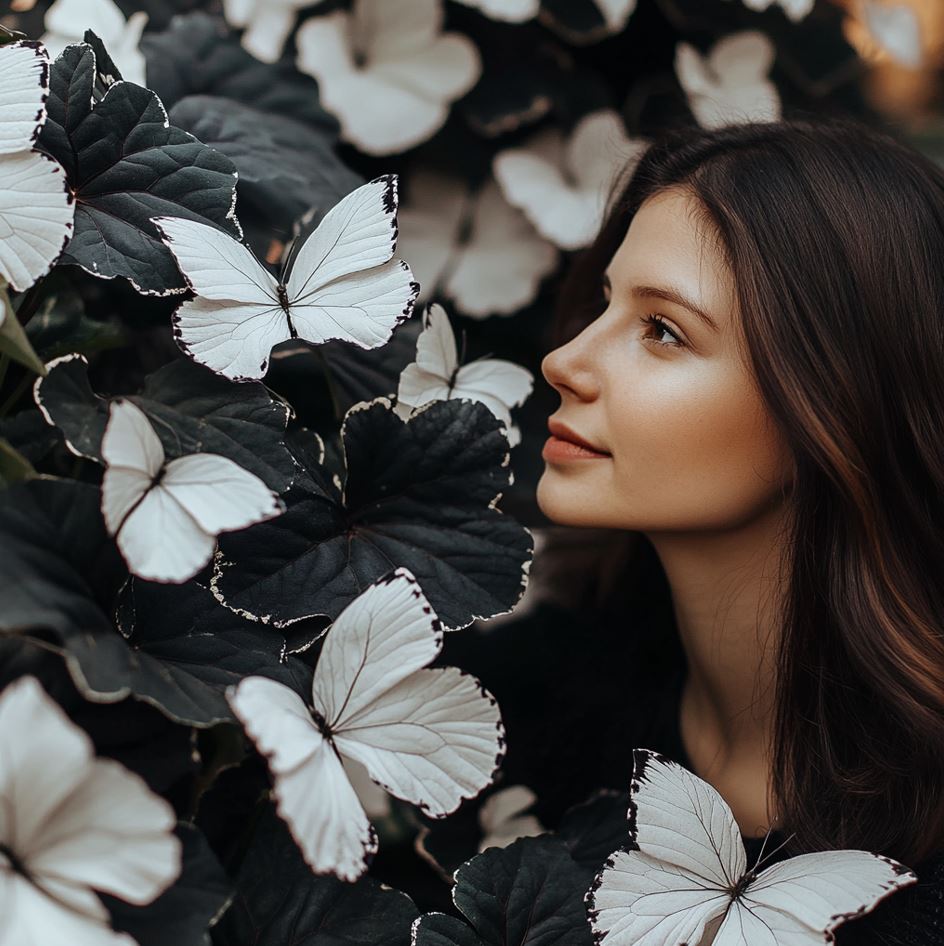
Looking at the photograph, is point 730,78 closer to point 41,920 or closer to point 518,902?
point 518,902

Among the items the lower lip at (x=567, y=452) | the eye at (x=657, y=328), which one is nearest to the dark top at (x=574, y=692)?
the lower lip at (x=567, y=452)

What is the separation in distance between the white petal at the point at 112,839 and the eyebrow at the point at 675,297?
504mm

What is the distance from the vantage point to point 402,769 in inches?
18.0

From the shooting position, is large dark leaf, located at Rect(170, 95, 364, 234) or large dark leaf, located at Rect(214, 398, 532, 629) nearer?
large dark leaf, located at Rect(214, 398, 532, 629)

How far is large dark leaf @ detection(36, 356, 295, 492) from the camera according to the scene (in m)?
0.45

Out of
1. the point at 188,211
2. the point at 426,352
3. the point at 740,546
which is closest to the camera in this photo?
the point at 188,211

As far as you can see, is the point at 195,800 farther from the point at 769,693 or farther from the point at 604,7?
the point at 604,7

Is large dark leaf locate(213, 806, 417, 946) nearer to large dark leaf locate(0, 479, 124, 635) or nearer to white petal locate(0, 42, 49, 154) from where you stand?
large dark leaf locate(0, 479, 124, 635)

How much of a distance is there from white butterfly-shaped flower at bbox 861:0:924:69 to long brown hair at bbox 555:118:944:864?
0.43 metres

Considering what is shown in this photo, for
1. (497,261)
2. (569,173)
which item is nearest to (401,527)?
(497,261)

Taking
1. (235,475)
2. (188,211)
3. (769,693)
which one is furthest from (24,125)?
(769,693)

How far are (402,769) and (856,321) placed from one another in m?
0.48

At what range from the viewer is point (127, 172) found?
0.53m

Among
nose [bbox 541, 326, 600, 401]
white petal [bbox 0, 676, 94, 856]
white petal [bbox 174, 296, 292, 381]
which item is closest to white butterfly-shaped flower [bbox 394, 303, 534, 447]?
nose [bbox 541, 326, 600, 401]
